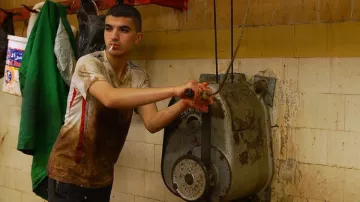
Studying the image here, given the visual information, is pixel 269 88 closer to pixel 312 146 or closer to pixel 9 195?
pixel 312 146

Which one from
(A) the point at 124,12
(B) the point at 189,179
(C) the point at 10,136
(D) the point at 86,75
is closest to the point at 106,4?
(A) the point at 124,12

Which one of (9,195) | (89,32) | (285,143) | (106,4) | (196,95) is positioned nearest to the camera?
(196,95)

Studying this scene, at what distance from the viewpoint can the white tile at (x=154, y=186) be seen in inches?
101

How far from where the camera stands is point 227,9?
2268mm

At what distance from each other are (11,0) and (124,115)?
183 cm

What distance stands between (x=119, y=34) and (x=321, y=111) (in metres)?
1.00

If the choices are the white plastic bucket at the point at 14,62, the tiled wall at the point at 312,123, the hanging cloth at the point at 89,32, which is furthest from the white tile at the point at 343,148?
the white plastic bucket at the point at 14,62

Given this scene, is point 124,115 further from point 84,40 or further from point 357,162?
point 357,162

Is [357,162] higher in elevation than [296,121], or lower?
lower

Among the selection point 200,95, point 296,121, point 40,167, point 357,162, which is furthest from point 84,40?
point 357,162

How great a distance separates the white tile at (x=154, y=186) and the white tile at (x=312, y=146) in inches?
34.1

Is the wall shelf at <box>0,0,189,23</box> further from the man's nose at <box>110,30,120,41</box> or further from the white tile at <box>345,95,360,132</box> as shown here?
the white tile at <box>345,95,360,132</box>

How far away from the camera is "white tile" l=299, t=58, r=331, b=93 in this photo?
199 centimetres

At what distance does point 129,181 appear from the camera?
108 inches
